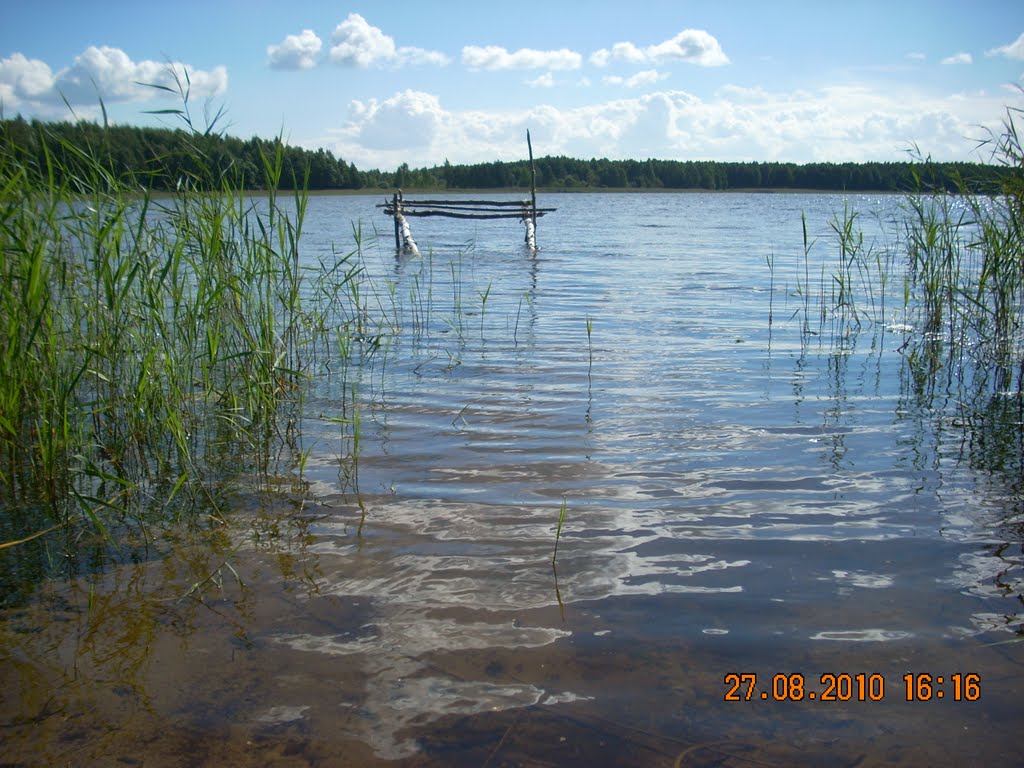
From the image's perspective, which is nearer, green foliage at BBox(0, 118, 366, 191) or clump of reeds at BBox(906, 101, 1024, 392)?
green foliage at BBox(0, 118, 366, 191)

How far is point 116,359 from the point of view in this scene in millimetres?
3967

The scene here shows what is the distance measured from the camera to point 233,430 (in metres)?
4.88

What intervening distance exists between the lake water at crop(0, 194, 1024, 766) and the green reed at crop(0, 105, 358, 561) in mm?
481

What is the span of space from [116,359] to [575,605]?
2.74m

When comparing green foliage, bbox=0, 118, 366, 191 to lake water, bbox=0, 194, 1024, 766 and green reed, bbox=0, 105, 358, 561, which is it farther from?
lake water, bbox=0, 194, 1024, 766

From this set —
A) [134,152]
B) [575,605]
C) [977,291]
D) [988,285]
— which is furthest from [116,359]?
[977,291]

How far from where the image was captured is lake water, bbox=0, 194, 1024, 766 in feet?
7.16

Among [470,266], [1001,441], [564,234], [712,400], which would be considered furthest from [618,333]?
[564,234]

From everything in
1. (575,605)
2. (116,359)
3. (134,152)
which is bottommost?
(575,605)

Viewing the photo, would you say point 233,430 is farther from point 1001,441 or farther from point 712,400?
point 1001,441

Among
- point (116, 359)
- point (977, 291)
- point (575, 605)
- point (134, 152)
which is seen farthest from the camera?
point (977, 291)

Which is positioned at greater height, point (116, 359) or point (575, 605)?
point (116, 359)

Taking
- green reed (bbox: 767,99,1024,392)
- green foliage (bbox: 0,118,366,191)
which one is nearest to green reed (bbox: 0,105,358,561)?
green foliage (bbox: 0,118,366,191)

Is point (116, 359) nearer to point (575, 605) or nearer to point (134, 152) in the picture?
point (134, 152)
